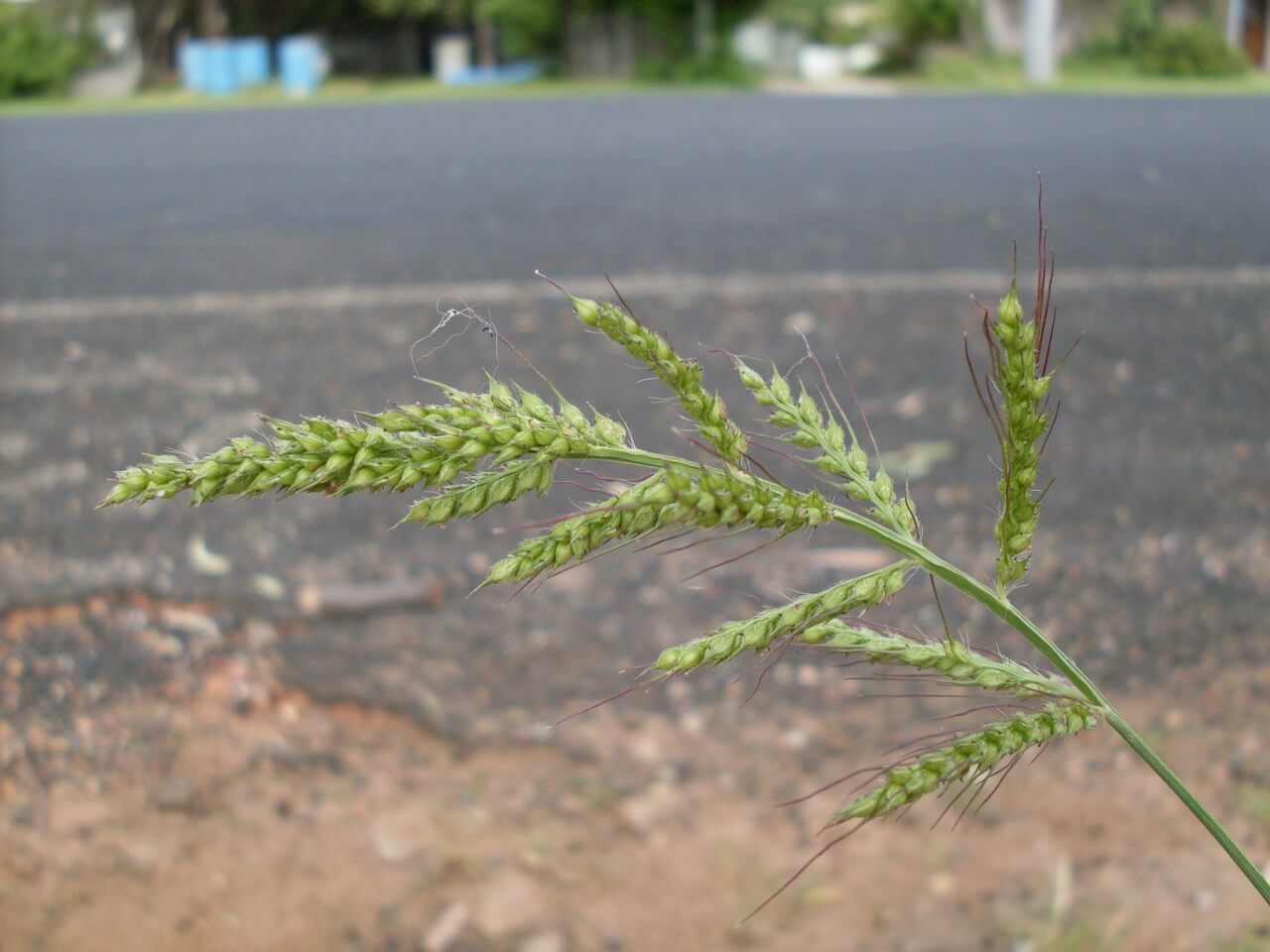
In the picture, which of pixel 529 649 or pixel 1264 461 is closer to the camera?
pixel 529 649

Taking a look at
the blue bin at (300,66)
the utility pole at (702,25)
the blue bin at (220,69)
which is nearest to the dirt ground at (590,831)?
the blue bin at (300,66)

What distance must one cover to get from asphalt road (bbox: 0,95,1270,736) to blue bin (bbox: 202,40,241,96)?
17.0m

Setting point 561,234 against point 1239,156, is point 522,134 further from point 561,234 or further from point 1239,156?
point 1239,156

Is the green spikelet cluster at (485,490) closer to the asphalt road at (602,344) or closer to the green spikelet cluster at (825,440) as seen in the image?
the green spikelet cluster at (825,440)

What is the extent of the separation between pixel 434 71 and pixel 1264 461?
34712 mm

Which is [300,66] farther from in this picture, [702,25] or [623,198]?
[623,198]

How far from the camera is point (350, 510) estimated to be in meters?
4.63

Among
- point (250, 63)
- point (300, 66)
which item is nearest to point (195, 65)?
point (250, 63)

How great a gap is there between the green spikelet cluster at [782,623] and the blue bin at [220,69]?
30.3m

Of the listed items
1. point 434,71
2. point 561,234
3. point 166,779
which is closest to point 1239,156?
point 561,234

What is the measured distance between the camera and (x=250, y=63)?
98.1ft

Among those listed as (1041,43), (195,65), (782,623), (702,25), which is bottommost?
(195,65)

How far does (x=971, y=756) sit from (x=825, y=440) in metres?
0.21

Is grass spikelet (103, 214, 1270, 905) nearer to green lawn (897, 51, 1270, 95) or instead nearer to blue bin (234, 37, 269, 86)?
green lawn (897, 51, 1270, 95)
